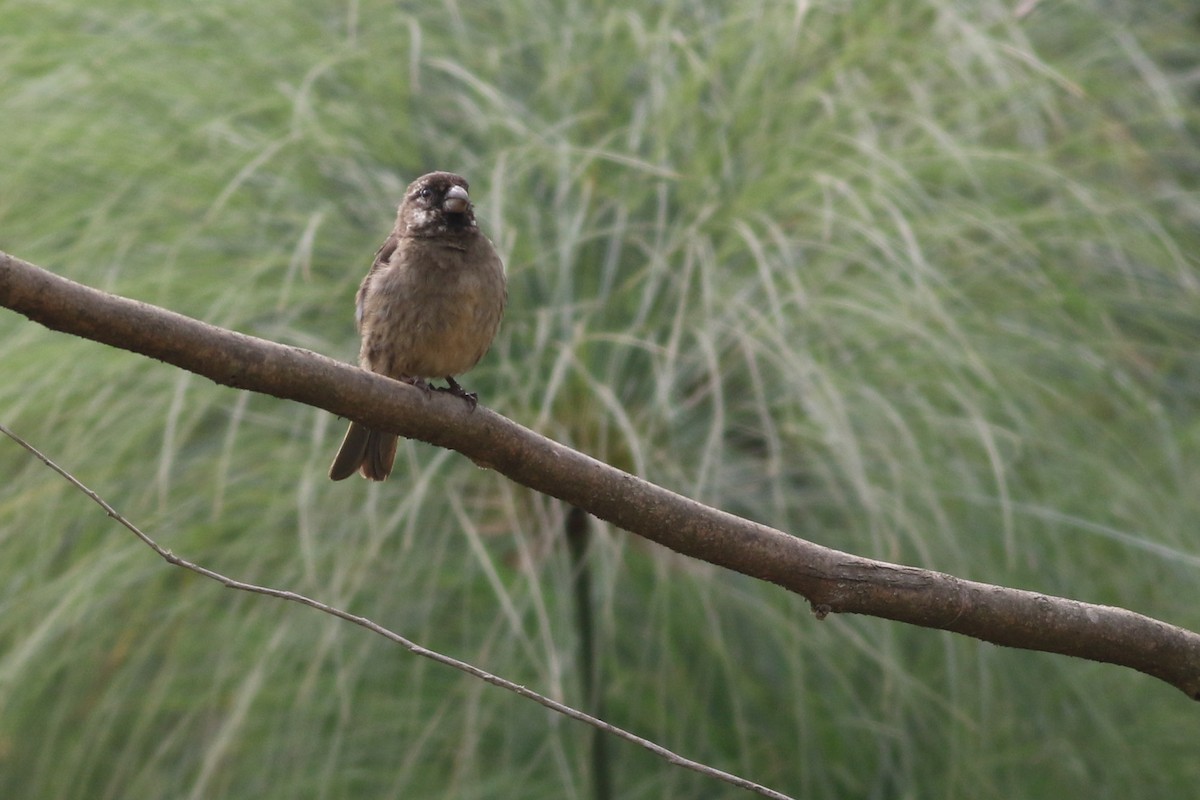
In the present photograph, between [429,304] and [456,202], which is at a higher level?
[456,202]

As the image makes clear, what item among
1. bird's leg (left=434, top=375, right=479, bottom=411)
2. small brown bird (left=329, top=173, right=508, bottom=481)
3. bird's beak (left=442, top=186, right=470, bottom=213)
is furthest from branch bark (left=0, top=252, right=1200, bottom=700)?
bird's beak (left=442, top=186, right=470, bottom=213)

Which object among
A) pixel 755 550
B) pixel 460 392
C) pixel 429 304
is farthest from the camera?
pixel 429 304

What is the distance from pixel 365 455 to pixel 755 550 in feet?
3.57

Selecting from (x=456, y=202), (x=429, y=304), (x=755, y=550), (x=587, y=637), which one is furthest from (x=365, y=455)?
(x=755, y=550)

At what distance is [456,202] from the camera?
265 cm

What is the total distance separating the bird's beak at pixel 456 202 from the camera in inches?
104

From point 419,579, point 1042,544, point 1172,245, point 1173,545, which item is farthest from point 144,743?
point 1172,245

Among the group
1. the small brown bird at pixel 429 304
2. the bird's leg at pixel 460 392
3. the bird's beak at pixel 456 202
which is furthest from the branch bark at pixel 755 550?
the bird's beak at pixel 456 202

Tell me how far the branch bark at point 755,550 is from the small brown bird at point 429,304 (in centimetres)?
78

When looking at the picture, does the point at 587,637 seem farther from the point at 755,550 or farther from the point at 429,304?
the point at 755,550

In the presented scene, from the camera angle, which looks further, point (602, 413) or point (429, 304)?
point (602, 413)

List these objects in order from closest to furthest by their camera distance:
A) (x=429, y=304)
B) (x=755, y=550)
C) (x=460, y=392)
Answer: (x=755, y=550)
(x=460, y=392)
(x=429, y=304)

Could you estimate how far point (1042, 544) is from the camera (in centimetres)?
310

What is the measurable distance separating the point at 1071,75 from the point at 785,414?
1075 mm
